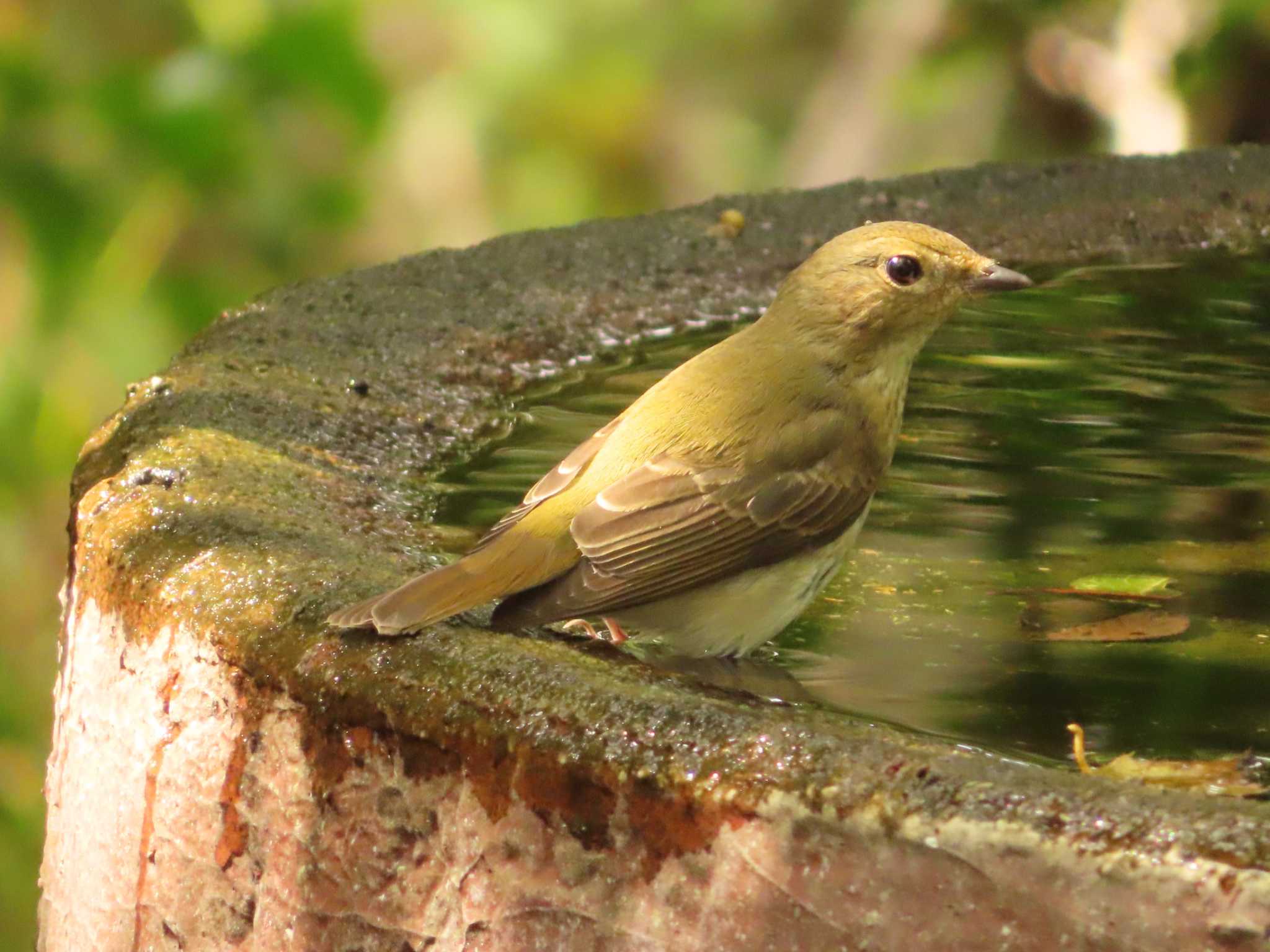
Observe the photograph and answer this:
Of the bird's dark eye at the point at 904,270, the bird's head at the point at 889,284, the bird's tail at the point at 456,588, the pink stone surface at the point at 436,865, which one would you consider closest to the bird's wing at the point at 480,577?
the bird's tail at the point at 456,588

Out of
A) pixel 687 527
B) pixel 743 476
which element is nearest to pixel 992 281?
pixel 743 476

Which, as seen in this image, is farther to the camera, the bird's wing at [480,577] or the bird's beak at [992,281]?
the bird's beak at [992,281]

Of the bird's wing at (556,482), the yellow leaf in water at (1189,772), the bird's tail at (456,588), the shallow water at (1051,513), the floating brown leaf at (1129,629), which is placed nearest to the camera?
the yellow leaf in water at (1189,772)

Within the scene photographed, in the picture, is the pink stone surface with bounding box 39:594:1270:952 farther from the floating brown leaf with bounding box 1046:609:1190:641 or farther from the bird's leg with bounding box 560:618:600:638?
the floating brown leaf with bounding box 1046:609:1190:641

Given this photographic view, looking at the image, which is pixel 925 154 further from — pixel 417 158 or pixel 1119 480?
pixel 1119 480

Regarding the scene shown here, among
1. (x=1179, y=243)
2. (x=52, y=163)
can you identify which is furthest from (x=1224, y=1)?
(x=52, y=163)

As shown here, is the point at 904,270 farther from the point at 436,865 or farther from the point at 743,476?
the point at 436,865

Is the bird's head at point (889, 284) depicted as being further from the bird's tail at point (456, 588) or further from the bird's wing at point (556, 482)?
the bird's tail at point (456, 588)

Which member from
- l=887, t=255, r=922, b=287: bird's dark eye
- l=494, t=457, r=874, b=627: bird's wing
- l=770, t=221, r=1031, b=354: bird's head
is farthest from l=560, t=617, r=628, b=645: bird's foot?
l=887, t=255, r=922, b=287: bird's dark eye
